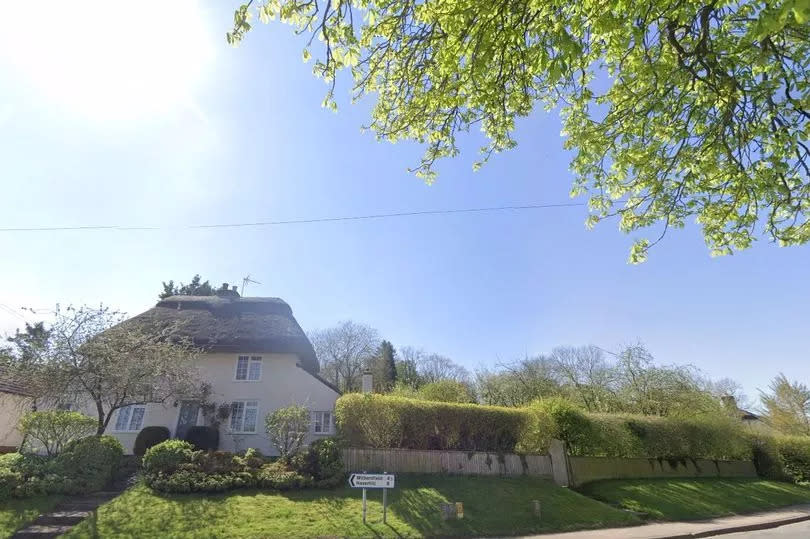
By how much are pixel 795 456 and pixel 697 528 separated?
1955cm

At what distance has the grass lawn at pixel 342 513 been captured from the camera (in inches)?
391

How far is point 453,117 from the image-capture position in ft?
22.8

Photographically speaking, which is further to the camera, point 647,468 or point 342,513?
point 647,468

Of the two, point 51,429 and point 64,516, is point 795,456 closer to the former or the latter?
point 64,516

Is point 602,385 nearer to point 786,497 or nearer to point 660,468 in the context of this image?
point 660,468

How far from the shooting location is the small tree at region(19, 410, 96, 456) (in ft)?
44.8

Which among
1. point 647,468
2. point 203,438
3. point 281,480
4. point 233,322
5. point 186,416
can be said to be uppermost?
point 233,322

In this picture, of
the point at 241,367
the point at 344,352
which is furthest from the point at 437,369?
the point at 241,367

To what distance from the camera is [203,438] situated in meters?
19.4

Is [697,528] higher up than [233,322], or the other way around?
[233,322]

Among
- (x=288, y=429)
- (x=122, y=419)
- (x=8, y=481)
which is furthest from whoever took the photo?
(x=122, y=419)

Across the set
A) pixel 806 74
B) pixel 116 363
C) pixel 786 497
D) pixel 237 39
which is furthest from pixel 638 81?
pixel 786 497

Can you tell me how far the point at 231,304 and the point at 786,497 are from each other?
29.3 meters

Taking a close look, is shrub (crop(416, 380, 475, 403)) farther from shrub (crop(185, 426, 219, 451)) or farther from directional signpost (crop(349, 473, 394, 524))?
directional signpost (crop(349, 473, 394, 524))
